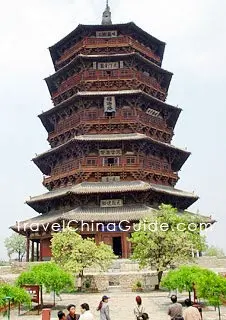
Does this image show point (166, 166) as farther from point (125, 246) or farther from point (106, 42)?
point (106, 42)

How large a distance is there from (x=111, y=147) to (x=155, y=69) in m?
8.50

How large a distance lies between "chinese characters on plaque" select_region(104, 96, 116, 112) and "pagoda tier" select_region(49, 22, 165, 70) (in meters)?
4.38

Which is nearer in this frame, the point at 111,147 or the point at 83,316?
the point at 83,316

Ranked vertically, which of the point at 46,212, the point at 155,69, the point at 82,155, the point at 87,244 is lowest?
the point at 87,244

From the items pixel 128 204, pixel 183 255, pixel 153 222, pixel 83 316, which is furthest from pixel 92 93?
pixel 83 316

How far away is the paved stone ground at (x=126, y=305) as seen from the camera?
45.6 feet

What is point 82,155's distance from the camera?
29.5 m

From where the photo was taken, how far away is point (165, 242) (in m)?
19.9

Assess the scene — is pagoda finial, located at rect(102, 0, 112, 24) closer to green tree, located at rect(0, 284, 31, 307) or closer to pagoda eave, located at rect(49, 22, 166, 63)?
pagoda eave, located at rect(49, 22, 166, 63)

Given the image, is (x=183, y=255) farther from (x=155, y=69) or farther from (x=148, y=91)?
(x=155, y=69)

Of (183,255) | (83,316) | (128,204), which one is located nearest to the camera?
(83,316)

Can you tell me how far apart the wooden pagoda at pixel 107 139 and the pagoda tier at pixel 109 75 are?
78 millimetres

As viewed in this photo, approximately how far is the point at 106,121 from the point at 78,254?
41.2ft

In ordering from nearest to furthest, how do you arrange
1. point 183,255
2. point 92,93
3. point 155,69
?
point 183,255 < point 92,93 < point 155,69
